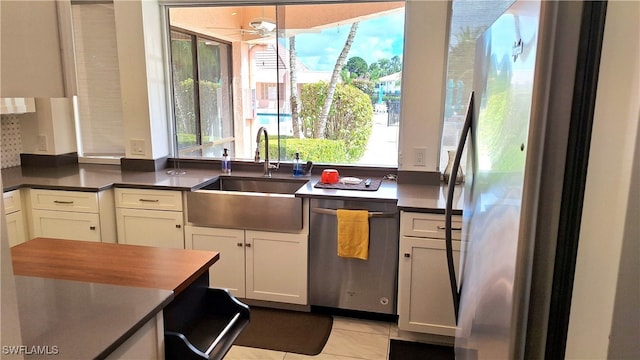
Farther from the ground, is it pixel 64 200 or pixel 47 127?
pixel 47 127

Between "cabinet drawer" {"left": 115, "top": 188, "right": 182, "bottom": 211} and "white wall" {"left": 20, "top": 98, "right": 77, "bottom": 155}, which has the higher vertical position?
"white wall" {"left": 20, "top": 98, "right": 77, "bottom": 155}

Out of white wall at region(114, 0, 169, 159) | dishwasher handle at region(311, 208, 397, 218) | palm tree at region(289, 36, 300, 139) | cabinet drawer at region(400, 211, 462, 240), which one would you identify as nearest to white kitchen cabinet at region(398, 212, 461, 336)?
cabinet drawer at region(400, 211, 462, 240)

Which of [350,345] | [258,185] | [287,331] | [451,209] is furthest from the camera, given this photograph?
[258,185]

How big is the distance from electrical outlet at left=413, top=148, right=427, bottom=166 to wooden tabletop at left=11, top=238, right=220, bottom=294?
1785mm

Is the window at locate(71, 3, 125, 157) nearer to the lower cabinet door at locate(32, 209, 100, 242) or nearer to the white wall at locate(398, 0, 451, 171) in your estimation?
the lower cabinet door at locate(32, 209, 100, 242)

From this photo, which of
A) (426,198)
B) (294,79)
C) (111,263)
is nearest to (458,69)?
(426,198)

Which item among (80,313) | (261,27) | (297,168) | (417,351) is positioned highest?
(261,27)

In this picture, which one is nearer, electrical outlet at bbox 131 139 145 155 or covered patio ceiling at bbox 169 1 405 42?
covered patio ceiling at bbox 169 1 405 42

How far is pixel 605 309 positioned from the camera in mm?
662

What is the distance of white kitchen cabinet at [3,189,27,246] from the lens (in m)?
2.95

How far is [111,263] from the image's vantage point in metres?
1.56

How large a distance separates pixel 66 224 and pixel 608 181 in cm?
326

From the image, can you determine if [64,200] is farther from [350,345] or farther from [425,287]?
[425,287]

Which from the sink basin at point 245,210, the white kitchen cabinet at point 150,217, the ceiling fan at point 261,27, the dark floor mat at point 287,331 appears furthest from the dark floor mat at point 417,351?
the ceiling fan at point 261,27
